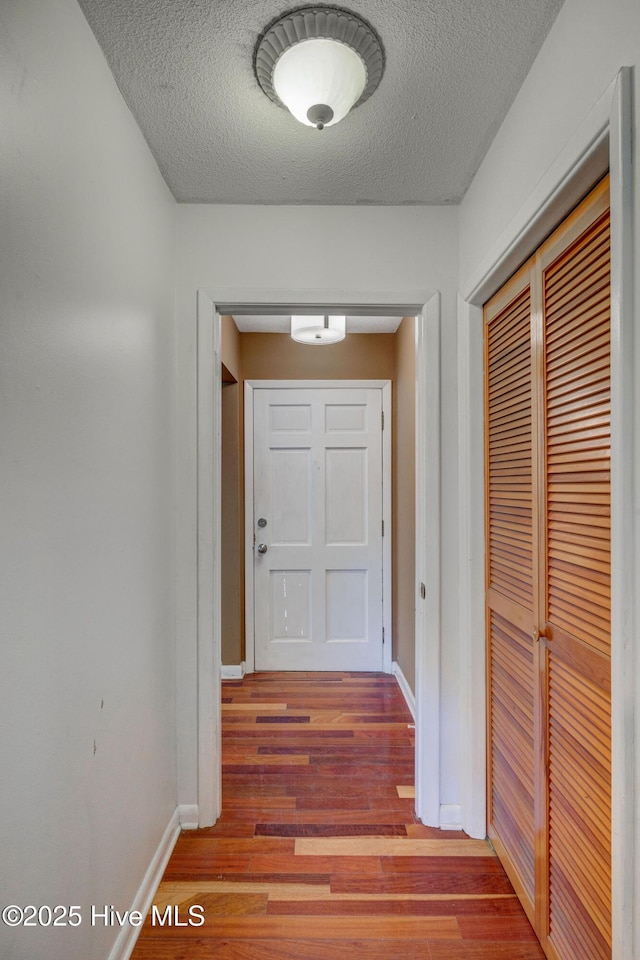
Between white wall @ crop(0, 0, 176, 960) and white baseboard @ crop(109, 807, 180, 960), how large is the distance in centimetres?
5

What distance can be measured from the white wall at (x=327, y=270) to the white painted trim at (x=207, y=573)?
0.03 m

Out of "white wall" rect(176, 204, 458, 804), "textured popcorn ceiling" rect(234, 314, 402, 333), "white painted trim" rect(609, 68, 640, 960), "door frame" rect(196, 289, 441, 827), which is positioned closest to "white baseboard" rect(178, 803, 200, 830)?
"door frame" rect(196, 289, 441, 827)

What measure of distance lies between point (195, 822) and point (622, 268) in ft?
7.21

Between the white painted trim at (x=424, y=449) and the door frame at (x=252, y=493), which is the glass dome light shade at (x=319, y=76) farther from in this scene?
the door frame at (x=252, y=493)

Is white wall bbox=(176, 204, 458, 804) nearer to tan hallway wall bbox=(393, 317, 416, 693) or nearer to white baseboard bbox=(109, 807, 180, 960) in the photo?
white baseboard bbox=(109, 807, 180, 960)

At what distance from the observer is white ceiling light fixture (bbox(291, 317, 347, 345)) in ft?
8.99

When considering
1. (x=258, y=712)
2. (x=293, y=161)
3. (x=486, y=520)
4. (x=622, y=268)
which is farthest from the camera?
(x=258, y=712)

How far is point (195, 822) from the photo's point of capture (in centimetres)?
192

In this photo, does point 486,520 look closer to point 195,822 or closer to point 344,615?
point 195,822

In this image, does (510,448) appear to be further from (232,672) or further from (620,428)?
(232,672)

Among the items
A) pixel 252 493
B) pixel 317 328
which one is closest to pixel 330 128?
pixel 317 328

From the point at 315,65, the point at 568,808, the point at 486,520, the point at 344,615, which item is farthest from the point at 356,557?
the point at 315,65

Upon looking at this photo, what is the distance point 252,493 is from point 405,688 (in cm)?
158

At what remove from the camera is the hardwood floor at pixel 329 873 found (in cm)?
144
